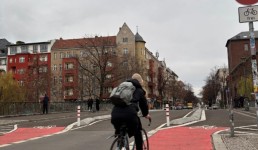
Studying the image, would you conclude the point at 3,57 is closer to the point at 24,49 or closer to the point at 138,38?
the point at 24,49

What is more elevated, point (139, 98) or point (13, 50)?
point (13, 50)

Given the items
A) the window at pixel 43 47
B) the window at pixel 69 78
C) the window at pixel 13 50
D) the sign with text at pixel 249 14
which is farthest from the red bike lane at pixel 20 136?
the window at pixel 13 50

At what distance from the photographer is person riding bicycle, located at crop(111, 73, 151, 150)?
20.4 feet

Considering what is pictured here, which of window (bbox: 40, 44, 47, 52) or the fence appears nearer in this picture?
the fence

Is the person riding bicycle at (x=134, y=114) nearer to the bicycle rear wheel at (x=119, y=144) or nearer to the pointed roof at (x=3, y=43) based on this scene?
the bicycle rear wheel at (x=119, y=144)

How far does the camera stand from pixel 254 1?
24.8 feet

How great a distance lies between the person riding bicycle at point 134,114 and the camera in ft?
20.4

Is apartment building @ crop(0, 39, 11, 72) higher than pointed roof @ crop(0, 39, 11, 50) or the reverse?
the reverse

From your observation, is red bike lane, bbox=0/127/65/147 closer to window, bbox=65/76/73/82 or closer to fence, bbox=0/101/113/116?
fence, bbox=0/101/113/116

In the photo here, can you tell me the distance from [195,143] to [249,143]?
1704 mm

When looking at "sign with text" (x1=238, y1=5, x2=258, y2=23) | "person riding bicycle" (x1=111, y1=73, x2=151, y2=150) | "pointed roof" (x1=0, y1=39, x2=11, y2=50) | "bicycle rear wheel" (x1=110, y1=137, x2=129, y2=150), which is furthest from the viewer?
"pointed roof" (x1=0, y1=39, x2=11, y2=50)

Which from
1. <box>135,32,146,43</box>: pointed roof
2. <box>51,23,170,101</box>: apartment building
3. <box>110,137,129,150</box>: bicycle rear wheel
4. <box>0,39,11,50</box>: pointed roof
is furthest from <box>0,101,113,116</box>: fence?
<box>0,39,11,50</box>: pointed roof

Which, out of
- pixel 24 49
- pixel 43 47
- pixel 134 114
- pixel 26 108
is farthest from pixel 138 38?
pixel 134 114

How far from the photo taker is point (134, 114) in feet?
20.6
